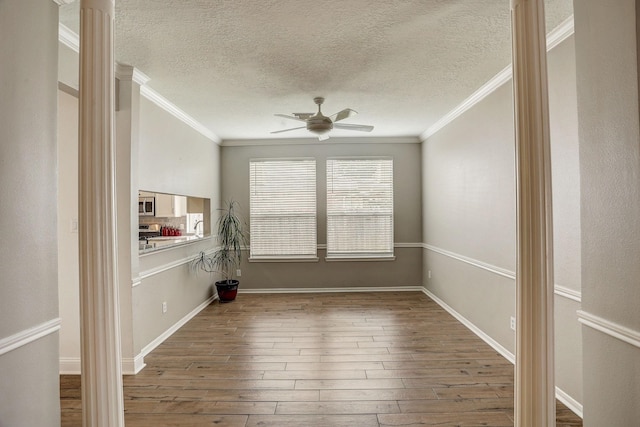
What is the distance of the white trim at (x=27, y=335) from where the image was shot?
1.53 meters

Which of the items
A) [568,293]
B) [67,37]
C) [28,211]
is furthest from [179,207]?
[568,293]

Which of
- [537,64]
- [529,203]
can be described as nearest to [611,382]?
[529,203]

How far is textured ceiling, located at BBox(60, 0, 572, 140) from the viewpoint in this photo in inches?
89.3

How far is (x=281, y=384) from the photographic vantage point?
2.86 m

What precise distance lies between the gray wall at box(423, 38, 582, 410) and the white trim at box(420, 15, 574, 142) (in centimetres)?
5

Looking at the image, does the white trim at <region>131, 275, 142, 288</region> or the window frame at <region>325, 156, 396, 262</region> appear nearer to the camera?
the white trim at <region>131, 275, 142, 288</region>

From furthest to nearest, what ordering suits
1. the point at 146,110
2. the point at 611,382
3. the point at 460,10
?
the point at 146,110 < the point at 460,10 < the point at 611,382

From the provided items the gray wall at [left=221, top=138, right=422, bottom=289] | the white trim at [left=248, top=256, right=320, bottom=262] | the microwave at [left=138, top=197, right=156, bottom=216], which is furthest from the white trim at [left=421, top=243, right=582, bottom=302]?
the microwave at [left=138, top=197, right=156, bottom=216]

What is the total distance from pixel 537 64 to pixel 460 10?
0.89 metres

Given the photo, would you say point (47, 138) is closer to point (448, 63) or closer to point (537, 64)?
point (537, 64)

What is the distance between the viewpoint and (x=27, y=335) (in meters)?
1.64

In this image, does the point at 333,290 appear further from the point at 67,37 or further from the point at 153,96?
the point at 67,37

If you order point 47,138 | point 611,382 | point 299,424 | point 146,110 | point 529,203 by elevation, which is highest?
point 146,110

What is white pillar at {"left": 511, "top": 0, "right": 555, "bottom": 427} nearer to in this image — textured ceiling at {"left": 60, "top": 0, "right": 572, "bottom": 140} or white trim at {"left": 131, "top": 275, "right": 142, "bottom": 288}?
textured ceiling at {"left": 60, "top": 0, "right": 572, "bottom": 140}
